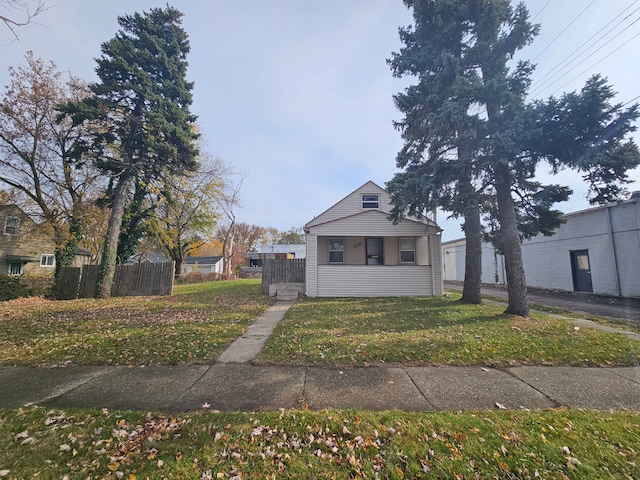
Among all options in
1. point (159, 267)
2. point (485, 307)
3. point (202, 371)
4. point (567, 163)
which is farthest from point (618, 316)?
point (159, 267)

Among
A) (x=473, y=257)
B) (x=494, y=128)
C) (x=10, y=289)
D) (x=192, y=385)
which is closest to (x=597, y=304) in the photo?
(x=473, y=257)

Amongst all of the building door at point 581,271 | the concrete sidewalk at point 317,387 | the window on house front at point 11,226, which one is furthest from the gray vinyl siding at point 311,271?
the window on house front at point 11,226

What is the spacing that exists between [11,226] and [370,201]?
2825cm

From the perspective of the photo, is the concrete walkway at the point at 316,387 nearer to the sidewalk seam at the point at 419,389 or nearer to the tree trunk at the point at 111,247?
the sidewalk seam at the point at 419,389

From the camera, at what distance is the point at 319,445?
8.14 ft

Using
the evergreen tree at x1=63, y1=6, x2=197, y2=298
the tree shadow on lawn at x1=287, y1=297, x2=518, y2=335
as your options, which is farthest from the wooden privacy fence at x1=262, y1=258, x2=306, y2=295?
the evergreen tree at x1=63, y1=6, x2=197, y2=298

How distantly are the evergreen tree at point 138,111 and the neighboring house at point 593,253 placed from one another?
20.5 meters

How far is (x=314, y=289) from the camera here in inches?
498

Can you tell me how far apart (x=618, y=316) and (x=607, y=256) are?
587 cm

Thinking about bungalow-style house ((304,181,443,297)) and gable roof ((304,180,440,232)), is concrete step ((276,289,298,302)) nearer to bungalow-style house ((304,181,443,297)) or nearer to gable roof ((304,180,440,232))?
bungalow-style house ((304,181,443,297))

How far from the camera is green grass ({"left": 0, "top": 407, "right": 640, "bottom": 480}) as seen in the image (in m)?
2.19

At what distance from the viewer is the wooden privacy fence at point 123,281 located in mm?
13336

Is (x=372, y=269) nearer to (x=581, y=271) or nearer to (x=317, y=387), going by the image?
(x=317, y=387)

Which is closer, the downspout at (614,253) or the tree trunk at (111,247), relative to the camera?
the downspout at (614,253)
